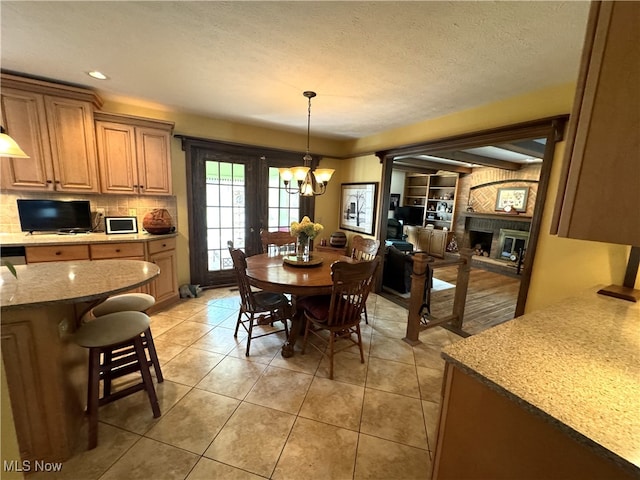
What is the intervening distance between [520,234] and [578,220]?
6.62 m

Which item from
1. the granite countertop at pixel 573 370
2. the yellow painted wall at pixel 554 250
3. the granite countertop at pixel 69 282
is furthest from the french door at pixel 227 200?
the granite countertop at pixel 573 370

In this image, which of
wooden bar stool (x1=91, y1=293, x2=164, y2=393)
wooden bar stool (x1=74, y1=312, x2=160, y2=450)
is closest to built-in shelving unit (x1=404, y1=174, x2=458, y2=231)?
wooden bar stool (x1=91, y1=293, x2=164, y2=393)

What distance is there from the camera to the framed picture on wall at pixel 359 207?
4.12m

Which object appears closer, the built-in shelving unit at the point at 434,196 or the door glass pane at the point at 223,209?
the door glass pane at the point at 223,209

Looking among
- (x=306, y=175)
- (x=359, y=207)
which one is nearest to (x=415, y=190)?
(x=359, y=207)

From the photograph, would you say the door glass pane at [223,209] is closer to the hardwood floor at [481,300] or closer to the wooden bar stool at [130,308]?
the wooden bar stool at [130,308]

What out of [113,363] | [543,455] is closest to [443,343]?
[543,455]

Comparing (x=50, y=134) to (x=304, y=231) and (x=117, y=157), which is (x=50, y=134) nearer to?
(x=117, y=157)

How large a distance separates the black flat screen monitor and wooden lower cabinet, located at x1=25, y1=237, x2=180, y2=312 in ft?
1.64

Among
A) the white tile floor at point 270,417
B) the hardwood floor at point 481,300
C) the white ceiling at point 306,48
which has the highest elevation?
the white ceiling at point 306,48

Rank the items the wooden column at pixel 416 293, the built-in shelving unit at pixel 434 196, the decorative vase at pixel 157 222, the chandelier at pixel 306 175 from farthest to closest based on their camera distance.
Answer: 1. the built-in shelving unit at pixel 434 196
2. the decorative vase at pixel 157 222
3. the wooden column at pixel 416 293
4. the chandelier at pixel 306 175

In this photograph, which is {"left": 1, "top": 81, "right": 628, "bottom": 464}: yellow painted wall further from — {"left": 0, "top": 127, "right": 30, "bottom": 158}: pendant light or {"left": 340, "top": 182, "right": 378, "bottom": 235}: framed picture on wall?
{"left": 0, "top": 127, "right": 30, "bottom": 158}: pendant light

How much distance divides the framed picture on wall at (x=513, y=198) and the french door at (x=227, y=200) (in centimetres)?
518

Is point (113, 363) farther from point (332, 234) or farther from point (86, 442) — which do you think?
point (332, 234)
